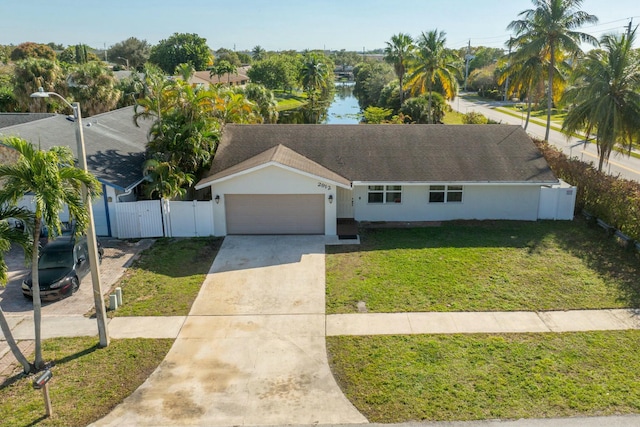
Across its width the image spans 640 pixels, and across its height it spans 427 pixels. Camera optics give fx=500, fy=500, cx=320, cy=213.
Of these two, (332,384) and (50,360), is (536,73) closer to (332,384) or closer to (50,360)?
(332,384)

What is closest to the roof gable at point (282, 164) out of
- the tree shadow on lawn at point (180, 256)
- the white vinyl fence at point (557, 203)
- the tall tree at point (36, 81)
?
the tree shadow on lawn at point (180, 256)

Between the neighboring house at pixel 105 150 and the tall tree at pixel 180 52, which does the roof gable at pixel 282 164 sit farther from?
the tall tree at pixel 180 52

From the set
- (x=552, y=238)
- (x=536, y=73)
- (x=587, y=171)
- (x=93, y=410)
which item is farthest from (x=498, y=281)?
(x=536, y=73)

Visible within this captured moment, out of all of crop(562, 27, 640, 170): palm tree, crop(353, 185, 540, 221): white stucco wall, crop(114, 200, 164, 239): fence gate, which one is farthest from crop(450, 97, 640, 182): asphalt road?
crop(114, 200, 164, 239): fence gate

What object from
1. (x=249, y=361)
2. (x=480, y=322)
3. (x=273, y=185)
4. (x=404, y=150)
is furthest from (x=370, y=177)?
(x=249, y=361)

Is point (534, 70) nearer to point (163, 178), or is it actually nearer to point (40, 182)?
point (163, 178)

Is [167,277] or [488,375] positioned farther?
[167,277]

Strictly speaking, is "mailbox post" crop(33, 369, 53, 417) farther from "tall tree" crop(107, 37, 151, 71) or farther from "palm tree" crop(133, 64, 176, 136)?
"tall tree" crop(107, 37, 151, 71)
